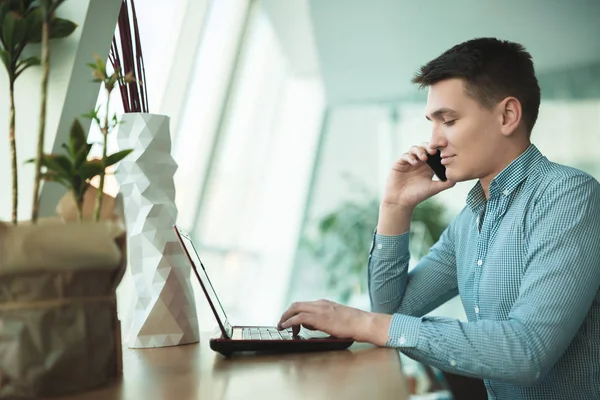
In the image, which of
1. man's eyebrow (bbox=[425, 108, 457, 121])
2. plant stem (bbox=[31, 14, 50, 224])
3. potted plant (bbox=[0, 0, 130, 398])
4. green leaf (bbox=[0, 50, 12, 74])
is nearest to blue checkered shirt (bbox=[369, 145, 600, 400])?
man's eyebrow (bbox=[425, 108, 457, 121])

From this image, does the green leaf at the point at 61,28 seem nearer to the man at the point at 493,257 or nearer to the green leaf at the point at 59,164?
the green leaf at the point at 59,164

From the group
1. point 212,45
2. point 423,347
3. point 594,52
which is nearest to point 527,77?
point 423,347

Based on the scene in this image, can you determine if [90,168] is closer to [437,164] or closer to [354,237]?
[437,164]

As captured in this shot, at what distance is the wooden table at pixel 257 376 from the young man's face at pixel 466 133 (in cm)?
60

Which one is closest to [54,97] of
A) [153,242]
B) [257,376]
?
[153,242]

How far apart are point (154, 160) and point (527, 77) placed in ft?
3.29

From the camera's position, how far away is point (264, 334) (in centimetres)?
127

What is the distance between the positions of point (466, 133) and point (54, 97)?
0.97 metres

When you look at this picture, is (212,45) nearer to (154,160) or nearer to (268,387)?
(154,160)

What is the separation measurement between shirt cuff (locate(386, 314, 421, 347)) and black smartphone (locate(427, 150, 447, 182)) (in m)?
0.61

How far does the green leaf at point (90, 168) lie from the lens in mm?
824

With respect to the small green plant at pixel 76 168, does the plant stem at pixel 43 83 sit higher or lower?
higher

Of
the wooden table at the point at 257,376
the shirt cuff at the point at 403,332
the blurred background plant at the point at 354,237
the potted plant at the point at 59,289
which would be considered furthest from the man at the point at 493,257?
the blurred background plant at the point at 354,237

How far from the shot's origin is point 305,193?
7277mm
